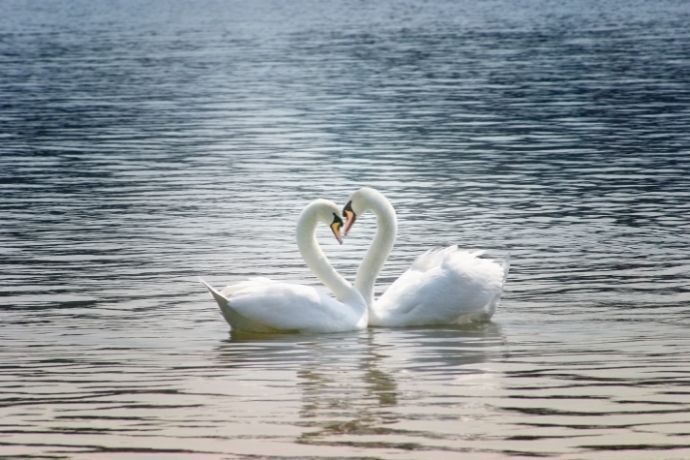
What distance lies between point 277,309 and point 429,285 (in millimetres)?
1672

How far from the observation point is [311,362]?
46.5 feet

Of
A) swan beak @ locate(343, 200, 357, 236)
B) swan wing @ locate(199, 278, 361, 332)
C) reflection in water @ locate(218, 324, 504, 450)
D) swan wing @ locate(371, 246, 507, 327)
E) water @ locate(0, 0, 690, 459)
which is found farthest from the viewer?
swan beak @ locate(343, 200, 357, 236)

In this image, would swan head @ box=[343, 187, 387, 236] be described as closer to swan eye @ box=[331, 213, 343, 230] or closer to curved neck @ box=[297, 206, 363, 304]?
swan eye @ box=[331, 213, 343, 230]

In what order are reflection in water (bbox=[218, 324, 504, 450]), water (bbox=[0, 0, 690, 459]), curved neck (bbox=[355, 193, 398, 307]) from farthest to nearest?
1. curved neck (bbox=[355, 193, 398, 307])
2. water (bbox=[0, 0, 690, 459])
3. reflection in water (bbox=[218, 324, 504, 450])

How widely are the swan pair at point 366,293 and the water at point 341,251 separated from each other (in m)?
0.24

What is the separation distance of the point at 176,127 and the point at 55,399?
99.4ft

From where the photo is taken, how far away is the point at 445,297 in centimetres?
1659

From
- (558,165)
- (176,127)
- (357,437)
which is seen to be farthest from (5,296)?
(176,127)

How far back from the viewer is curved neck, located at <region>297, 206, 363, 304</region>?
663 inches

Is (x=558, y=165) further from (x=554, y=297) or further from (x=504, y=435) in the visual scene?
(x=504, y=435)

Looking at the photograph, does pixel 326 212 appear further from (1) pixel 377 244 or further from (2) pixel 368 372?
(2) pixel 368 372

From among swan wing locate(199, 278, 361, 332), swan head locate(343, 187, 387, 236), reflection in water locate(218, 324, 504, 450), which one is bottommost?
reflection in water locate(218, 324, 504, 450)

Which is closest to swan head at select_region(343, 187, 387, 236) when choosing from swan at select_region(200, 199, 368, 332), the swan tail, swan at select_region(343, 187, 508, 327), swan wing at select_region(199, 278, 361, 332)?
swan at select_region(343, 187, 508, 327)

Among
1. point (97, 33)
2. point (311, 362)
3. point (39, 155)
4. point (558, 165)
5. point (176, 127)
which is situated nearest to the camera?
point (311, 362)
